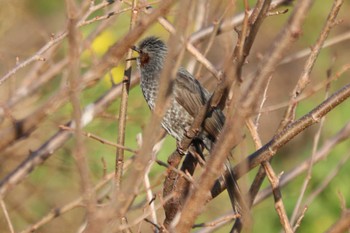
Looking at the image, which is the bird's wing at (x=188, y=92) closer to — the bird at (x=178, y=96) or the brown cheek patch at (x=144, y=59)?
the bird at (x=178, y=96)

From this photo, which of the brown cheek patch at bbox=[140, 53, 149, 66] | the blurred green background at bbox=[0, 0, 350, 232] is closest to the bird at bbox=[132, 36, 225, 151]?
the brown cheek patch at bbox=[140, 53, 149, 66]

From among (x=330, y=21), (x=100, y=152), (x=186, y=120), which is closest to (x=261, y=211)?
(x=100, y=152)

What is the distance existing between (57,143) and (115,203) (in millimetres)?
2432

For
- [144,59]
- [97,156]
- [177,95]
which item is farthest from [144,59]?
[97,156]

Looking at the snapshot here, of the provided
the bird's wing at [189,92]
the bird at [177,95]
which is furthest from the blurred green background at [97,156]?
the bird's wing at [189,92]

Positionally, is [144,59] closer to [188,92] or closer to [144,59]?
[144,59]

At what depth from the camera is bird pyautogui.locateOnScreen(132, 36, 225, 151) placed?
4.40 m

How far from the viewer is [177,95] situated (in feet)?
15.3

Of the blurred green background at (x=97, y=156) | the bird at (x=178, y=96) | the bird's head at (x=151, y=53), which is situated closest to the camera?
the bird at (x=178, y=96)

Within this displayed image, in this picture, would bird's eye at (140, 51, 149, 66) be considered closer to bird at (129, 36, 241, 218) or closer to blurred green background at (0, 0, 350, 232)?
bird at (129, 36, 241, 218)

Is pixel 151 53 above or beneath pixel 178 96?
above

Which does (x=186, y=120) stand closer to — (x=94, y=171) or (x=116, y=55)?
(x=94, y=171)

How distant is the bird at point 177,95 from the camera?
4402 millimetres

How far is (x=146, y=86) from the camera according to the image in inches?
190
